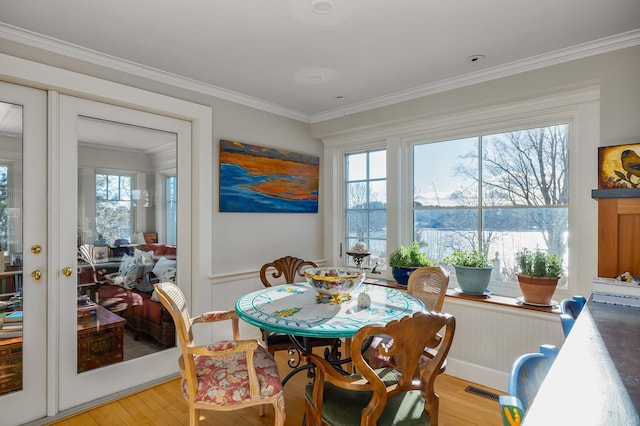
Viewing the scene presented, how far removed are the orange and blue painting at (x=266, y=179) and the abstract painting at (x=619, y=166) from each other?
8.21ft

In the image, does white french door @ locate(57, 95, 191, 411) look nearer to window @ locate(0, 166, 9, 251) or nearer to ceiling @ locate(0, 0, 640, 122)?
window @ locate(0, 166, 9, 251)

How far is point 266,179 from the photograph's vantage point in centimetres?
346

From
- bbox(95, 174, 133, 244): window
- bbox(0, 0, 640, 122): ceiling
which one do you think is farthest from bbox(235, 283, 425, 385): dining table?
bbox(0, 0, 640, 122): ceiling

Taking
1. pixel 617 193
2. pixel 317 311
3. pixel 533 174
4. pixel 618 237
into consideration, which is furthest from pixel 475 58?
pixel 317 311

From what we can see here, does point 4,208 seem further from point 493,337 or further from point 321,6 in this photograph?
point 493,337

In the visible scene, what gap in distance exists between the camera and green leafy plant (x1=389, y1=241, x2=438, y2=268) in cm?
314

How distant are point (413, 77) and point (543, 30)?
93 cm

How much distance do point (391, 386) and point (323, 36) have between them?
194 cm

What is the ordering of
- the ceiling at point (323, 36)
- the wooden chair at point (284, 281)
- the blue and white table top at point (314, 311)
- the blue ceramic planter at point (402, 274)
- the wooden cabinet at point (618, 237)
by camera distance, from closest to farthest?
the blue and white table top at point (314, 311)
the ceiling at point (323, 36)
the wooden cabinet at point (618, 237)
the wooden chair at point (284, 281)
the blue ceramic planter at point (402, 274)

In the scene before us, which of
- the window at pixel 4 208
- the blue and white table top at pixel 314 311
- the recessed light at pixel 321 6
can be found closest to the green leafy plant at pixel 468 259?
the blue and white table top at pixel 314 311

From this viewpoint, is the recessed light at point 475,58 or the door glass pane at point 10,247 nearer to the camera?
the door glass pane at point 10,247

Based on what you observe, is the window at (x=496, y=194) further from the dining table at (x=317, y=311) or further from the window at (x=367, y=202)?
the dining table at (x=317, y=311)

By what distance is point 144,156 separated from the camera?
281 centimetres

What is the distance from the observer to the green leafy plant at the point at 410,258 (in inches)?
124
